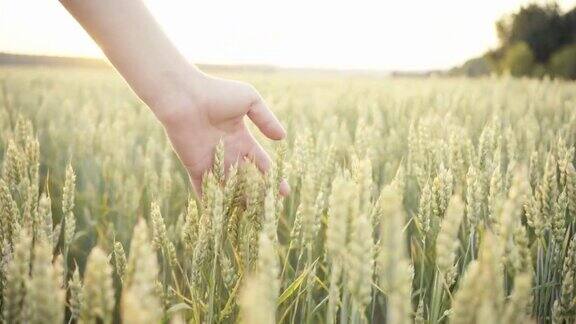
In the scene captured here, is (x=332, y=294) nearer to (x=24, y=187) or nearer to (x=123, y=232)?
(x=24, y=187)

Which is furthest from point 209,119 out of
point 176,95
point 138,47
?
point 138,47

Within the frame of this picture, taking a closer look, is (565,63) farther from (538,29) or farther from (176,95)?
(176,95)

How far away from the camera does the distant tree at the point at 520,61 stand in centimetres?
2330

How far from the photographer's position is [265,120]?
52.9 inches

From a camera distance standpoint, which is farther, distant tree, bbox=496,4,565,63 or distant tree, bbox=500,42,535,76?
distant tree, bbox=496,4,565,63

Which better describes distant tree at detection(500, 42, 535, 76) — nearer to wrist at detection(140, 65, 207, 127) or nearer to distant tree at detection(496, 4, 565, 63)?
distant tree at detection(496, 4, 565, 63)

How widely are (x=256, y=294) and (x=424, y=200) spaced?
21.5 inches

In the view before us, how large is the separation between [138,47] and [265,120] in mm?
353

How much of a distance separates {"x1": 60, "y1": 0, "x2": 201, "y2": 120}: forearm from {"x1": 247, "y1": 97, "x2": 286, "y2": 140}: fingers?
17 centimetres

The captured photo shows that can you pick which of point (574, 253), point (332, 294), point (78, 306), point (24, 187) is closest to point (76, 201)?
point (24, 187)

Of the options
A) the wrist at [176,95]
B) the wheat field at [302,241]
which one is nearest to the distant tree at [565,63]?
the wheat field at [302,241]

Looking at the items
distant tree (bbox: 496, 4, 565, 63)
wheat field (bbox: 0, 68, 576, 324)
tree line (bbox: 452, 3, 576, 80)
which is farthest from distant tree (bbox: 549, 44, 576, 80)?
wheat field (bbox: 0, 68, 576, 324)

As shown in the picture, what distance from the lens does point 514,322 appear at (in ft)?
1.65

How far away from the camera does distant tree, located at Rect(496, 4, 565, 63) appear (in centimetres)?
2447
